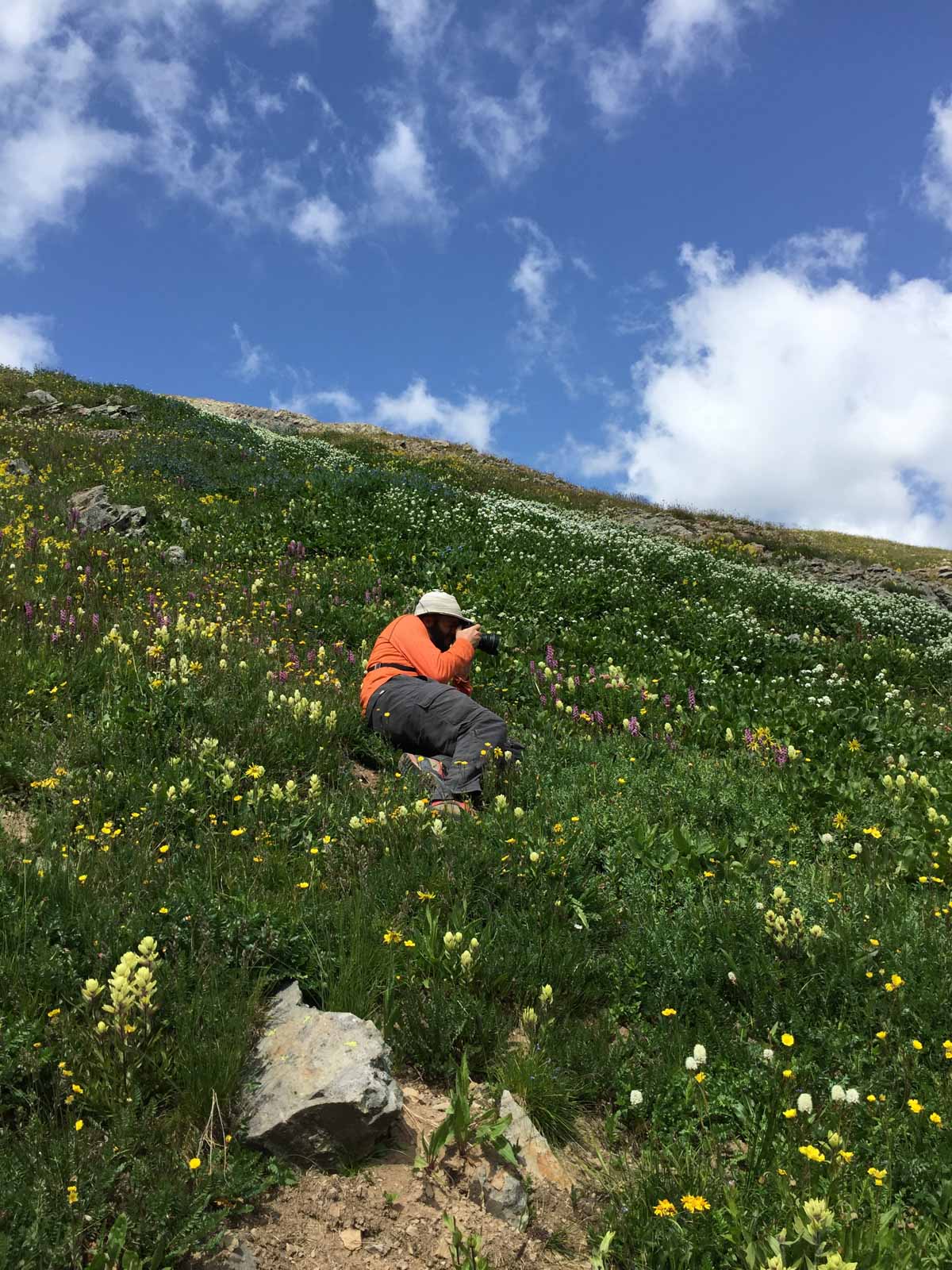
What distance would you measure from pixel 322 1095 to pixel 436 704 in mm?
4007

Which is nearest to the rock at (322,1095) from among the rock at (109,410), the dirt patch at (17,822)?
the dirt patch at (17,822)

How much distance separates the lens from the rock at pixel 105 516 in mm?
11898

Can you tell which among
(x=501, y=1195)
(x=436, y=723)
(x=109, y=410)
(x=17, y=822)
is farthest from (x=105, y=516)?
(x=109, y=410)

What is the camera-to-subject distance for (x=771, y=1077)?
10.8ft

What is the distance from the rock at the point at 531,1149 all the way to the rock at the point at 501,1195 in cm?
11

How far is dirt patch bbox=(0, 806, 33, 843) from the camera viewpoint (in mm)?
4452

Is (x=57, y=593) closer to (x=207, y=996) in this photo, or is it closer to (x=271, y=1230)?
(x=207, y=996)

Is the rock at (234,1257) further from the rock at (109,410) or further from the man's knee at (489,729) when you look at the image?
the rock at (109,410)

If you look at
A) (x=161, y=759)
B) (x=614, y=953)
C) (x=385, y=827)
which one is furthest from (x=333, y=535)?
(x=614, y=953)

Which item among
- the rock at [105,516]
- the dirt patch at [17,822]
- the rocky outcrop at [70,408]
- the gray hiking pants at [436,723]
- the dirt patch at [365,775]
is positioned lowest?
the dirt patch at [17,822]

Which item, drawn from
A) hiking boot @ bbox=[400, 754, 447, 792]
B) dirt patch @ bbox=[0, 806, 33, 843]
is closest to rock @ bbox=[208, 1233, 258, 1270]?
dirt patch @ bbox=[0, 806, 33, 843]

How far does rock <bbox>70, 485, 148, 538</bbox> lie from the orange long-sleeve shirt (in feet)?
21.3

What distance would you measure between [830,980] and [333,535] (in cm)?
1127

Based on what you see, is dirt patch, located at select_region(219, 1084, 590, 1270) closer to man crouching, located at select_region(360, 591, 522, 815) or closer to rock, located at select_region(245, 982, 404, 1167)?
rock, located at select_region(245, 982, 404, 1167)
